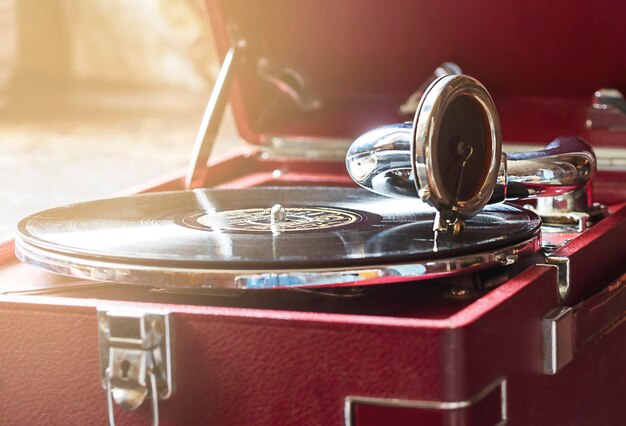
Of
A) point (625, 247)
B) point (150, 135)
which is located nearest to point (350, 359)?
point (625, 247)

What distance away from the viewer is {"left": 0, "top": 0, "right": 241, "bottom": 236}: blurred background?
277 cm

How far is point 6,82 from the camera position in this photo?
3.56m

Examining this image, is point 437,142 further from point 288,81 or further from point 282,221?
point 288,81

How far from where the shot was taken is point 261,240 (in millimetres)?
874

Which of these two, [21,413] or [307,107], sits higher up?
[307,107]

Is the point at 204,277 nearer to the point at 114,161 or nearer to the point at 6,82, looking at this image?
the point at 114,161

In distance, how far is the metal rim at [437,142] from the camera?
0.83 m

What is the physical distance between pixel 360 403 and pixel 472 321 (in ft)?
0.29

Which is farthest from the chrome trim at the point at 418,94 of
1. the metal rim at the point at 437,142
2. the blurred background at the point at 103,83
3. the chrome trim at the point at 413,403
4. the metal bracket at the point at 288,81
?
the blurred background at the point at 103,83

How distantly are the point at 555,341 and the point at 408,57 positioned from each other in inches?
25.4

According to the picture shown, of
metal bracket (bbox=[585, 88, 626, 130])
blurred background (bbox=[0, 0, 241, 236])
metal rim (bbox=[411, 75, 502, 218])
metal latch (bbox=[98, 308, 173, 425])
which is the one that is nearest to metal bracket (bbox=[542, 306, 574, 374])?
metal rim (bbox=[411, 75, 502, 218])

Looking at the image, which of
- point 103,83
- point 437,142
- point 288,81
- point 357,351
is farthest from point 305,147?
point 103,83

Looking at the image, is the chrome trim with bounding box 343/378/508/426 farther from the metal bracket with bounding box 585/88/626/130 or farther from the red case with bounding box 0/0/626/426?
the metal bracket with bounding box 585/88/626/130

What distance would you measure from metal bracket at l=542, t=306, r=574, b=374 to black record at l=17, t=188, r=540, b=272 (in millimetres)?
64
